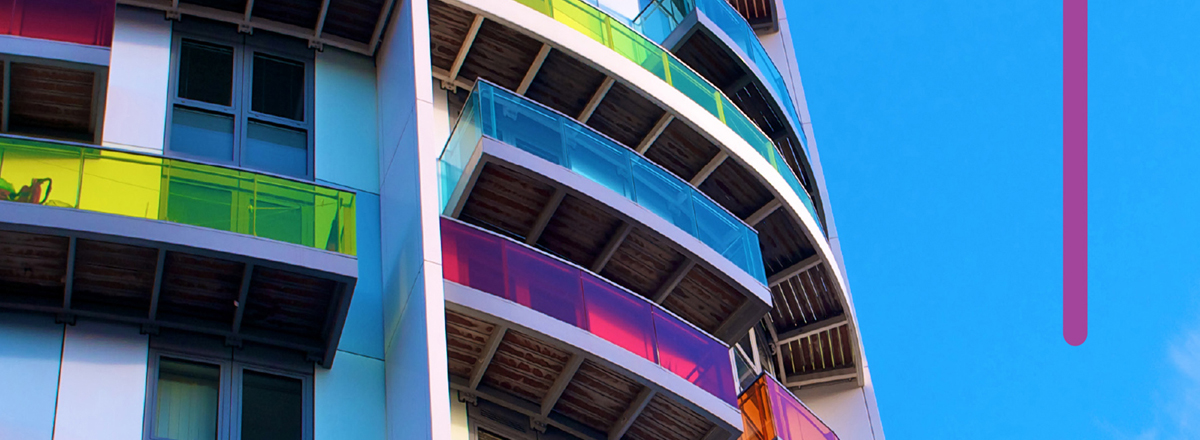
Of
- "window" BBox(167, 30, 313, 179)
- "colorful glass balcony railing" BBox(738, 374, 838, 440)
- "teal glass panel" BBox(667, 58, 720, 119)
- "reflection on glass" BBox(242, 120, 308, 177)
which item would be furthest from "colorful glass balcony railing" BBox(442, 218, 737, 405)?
"teal glass panel" BBox(667, 58, 720, 119)

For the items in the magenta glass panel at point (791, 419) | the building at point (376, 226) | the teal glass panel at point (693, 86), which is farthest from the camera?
the teal glass panel at point (693, 86)

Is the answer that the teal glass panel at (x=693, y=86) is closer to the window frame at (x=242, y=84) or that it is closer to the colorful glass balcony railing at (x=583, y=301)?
the colorful glass balcony railing at (x=583, y=301)

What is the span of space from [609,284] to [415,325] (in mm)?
3761

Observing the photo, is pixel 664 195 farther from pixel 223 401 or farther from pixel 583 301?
pixel 223 401

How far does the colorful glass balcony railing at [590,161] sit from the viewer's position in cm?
1769

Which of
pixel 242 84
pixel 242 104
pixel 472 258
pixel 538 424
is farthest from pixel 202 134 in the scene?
pixel 538 424

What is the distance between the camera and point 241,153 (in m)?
16.5

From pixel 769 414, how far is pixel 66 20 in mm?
10884

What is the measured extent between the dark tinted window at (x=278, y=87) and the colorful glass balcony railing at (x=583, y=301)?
9.17 feet

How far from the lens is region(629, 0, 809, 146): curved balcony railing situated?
23703 millimetres

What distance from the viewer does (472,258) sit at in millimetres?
16297

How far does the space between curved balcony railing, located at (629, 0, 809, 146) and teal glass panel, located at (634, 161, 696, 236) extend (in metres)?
4.77

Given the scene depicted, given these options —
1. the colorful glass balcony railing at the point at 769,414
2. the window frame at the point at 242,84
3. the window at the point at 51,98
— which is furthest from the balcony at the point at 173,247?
the colorful glass balcony railing at the point at 769,414

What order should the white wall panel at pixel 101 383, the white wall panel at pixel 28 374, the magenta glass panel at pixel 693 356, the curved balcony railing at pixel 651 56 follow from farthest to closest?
1. the curved balcony railing at pixel 651 56
2. the magenta glass panel at pixel 693 356
3. the white wall panel at pixel 101 383
4. the white wall panel at pixel 28 374
